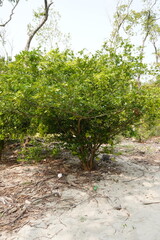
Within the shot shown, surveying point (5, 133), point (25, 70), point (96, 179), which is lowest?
point (96, 179)

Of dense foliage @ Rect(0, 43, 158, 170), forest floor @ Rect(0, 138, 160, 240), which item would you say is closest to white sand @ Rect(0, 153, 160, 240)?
forest floor @ Rect(0, 138, 160, 240)

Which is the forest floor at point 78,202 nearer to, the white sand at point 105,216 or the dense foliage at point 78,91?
the white sand at point 105,216

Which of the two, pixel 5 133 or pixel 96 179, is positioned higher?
pixel 5 133

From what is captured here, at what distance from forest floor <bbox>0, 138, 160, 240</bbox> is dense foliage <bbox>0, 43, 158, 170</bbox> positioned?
0.83 metres

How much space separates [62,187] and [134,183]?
152 centimetres

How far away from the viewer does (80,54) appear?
3.53m

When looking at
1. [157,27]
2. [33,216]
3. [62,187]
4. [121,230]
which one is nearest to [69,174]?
[62,187]

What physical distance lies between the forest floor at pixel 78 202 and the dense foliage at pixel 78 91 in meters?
0.83

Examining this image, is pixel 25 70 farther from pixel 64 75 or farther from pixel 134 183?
pixel 134 183

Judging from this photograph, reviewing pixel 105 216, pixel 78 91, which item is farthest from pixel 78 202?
pixel 78 91

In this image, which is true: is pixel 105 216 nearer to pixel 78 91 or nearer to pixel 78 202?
pixel 78 202

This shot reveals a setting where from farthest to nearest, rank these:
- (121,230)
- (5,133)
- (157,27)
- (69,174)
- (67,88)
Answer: (157,27)
(5,133)
(69,174)
(67,88)
(121,230)

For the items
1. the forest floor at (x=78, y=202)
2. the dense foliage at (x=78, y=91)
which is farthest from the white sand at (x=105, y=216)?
the dense foliage at (x=78, y=91)

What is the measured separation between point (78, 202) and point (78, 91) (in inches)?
74.7
